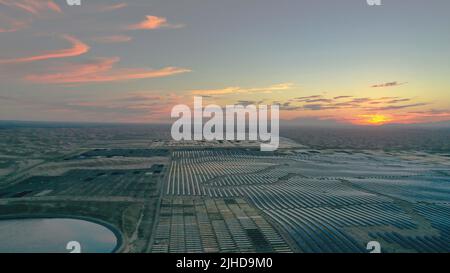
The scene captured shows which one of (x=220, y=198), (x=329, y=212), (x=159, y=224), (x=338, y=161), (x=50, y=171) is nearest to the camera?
(x=159, y=224)

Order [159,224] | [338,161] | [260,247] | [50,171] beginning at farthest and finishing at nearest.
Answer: [338,161] → [50,171] → [159,224] → [260,247]

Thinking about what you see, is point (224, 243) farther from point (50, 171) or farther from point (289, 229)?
point (50, 171)

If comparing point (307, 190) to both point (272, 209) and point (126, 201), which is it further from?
point (126, 201)

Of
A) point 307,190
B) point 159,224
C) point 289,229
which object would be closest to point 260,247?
point 289,229

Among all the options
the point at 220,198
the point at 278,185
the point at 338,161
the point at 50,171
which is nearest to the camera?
the point at 220,198

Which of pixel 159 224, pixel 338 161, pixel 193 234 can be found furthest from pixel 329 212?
pixel 338 161
